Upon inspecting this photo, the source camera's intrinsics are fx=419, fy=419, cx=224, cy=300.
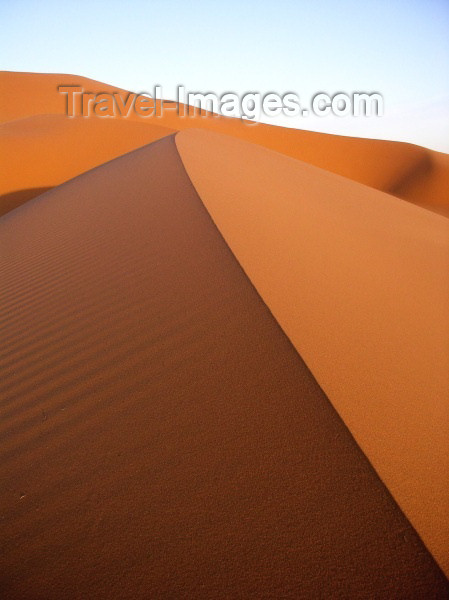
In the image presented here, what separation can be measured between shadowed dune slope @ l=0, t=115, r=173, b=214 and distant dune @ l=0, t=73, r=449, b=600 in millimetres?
8956

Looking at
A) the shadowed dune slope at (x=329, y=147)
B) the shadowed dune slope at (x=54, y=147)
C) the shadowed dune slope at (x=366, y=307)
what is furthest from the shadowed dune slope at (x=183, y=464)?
the shadowed dune slope at (x=329, y=147)

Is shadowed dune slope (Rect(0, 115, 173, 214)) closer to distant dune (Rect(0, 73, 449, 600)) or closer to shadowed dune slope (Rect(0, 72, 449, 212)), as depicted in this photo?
shadowed dune slope (Rect(0, 72, 449, 212))

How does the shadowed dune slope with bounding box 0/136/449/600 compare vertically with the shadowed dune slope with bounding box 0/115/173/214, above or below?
below

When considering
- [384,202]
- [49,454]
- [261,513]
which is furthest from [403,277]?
[384,202]

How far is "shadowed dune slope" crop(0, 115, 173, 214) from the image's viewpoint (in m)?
13.1

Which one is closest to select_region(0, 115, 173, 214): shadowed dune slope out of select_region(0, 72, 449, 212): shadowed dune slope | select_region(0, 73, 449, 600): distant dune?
select_region(0, 72, 449, 212): shadowed dune slope

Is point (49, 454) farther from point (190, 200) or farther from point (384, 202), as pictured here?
point (384, 202)

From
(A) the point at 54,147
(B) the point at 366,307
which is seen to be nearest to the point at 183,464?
(B) the point at 366,307

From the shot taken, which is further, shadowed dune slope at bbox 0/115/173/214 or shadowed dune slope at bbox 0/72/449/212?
shadowed dune slope at bbox 0/72/449/212

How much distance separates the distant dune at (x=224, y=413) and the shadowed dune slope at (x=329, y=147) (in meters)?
22.9

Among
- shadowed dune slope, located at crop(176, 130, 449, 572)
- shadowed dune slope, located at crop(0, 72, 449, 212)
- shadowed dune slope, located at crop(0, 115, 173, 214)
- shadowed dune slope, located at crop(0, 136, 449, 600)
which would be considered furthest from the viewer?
shadowed dune slope, located at crop(0, 72, 449, 212)

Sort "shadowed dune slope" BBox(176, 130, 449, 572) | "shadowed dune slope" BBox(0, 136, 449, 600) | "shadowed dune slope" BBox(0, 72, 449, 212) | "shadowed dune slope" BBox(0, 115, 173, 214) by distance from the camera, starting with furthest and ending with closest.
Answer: "shadowed dune slope" BBox(0, 72, 449, 212), "shadowed dune slope" BBox(0, 115, 173, 214), "shadowed dune slope" BBox(176, 130, 449, 572), "shadowed dune slope" BBox(0, 136, 449, 600)

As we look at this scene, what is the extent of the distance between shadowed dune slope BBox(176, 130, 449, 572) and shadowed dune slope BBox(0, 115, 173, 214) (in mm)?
7978

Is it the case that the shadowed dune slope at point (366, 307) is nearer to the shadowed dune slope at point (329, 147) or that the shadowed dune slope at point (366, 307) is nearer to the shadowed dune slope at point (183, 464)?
the shadowed dune slope at point (183, 464)
